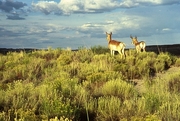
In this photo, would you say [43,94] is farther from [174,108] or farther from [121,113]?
[174,108]

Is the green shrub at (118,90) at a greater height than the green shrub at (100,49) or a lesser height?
lesser

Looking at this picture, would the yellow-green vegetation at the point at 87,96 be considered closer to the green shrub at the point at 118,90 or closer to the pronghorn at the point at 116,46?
A: the green shrub at the point at 118,90

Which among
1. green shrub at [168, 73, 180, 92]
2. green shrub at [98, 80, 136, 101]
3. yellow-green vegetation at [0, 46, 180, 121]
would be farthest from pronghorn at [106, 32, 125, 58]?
green shrub at [98, 80, 136, 101]

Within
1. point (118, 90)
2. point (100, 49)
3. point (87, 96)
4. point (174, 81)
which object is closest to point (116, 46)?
point (100, 49)

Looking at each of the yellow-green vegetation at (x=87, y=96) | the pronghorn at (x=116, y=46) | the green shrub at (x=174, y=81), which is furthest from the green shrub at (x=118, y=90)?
the pronghorn at (x=116, y=46)

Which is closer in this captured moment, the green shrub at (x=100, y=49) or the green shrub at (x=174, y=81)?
the green shrub at (x=174, y=81)

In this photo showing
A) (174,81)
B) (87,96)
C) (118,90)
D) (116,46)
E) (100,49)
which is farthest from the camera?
(100,49)

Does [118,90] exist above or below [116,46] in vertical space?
below

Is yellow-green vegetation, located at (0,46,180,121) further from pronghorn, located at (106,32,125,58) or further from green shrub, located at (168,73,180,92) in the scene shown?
pronghorn, located at (106,32,125,58)

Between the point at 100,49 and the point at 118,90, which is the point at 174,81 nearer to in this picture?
the point at 118,90

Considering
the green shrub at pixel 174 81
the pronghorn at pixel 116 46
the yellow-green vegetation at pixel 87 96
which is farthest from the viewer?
the pronghorn at pixel 116 46

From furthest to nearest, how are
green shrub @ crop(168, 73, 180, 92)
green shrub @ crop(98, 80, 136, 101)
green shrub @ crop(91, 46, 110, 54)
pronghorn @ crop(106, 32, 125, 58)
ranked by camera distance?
green shrub @ crop(91, 46, 110, 54) → pronghorn @ crop(106, 32, 125, 58) → green shrub @ crop(168, 73, 180, 92) → green shrub @ crop(98, 80, 136, 101)

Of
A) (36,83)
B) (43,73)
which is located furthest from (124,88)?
(43,73)

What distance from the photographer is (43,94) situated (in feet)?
Result: 28.7
